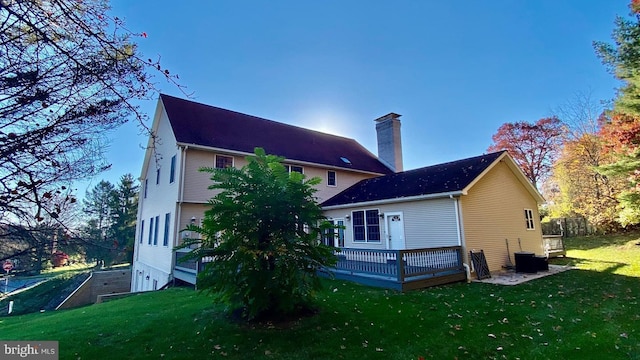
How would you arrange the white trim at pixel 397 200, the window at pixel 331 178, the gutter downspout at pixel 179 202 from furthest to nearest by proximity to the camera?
the window at pixel 331 178 → the gutter downspout at pixel 179 202 → the white trim at pixel 397 200

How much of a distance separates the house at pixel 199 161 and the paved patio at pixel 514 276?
777cm

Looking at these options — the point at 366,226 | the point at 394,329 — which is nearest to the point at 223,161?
the point at 366,226

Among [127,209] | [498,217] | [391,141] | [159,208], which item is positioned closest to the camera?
[498,217]

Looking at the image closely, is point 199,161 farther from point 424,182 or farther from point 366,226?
point 424,182

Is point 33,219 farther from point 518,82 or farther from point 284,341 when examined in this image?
point 518,82

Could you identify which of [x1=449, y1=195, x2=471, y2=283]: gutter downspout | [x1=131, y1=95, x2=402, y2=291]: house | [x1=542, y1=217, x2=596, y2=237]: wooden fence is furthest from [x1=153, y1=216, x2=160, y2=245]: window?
[x1=542, y1=217, x2=596, y2=237]: wooden fence

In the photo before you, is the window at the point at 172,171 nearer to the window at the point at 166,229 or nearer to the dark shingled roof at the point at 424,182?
the window at the point at 166,229

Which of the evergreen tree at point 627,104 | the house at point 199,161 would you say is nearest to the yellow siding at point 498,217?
the evergreen tree at point 627,104

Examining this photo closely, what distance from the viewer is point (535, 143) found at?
2694 cm

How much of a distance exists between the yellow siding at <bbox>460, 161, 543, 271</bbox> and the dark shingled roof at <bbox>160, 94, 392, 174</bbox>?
8492 mm

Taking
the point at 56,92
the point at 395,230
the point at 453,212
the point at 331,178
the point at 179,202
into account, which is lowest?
the point at 395,230

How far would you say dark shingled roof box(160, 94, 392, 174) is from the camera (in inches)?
581

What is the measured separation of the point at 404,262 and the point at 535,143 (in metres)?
25.5

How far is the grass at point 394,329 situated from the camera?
4.51 meters
